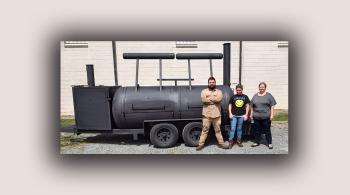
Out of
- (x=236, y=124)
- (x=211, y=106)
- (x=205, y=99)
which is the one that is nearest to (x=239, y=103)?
(x=236, y=124)

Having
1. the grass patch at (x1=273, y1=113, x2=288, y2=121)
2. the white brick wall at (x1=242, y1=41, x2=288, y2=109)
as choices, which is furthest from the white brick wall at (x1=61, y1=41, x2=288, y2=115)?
the grass patch at (x1=273, y1=113, x2=288, y2=121)

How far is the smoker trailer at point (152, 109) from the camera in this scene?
8.70 m

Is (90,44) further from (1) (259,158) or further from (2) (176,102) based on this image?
(1) (259,158)

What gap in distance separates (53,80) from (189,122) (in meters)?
3.62

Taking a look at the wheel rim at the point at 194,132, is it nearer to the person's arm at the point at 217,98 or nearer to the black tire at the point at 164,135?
the black tire at the point at 164,135

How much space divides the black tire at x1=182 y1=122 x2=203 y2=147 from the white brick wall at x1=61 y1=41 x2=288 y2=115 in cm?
326

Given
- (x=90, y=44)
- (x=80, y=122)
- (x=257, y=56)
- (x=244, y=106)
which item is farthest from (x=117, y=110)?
(x=257, y=56)

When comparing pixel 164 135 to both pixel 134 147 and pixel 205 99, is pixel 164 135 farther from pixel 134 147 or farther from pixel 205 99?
pixel 205 99

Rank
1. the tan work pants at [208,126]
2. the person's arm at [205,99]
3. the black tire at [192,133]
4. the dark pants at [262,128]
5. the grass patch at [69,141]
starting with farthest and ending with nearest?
1. the grass patch at [69,141]
2. the black tire at [192,133]
3. the dark pants at [262,128]
4. the tan work pants at [208,126]
5. the person's arm at [205,99]

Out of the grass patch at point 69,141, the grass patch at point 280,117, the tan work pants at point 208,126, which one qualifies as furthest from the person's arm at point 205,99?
the grass patch at point 280,117

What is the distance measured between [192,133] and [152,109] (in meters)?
1.25

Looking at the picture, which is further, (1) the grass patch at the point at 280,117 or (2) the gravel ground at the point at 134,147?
(1) the grass patch at the point at 280,117

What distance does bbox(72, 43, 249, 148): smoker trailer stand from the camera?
870 cm

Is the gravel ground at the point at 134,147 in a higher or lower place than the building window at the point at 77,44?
lower
